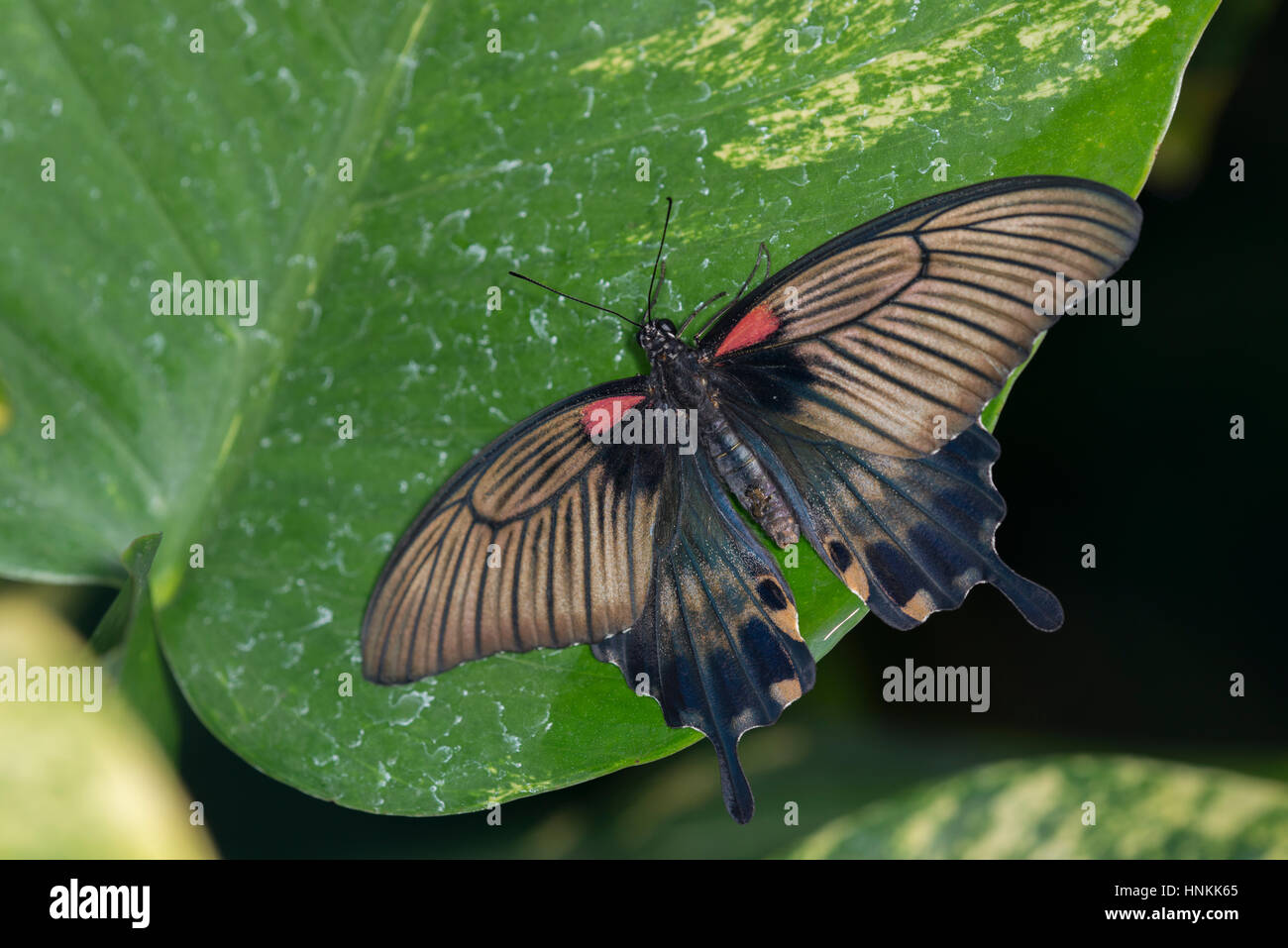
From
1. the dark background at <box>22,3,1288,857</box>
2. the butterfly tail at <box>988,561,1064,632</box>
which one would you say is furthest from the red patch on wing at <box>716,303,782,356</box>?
the dark background at <box>22,3,1288,857</box>

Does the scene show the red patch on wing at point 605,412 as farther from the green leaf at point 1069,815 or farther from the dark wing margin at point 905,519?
the green leaf at point 1069,815

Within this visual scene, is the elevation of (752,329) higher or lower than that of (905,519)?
higher

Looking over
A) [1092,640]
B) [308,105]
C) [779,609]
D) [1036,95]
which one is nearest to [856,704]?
[1092,640]

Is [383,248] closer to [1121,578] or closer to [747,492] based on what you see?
[747,492]

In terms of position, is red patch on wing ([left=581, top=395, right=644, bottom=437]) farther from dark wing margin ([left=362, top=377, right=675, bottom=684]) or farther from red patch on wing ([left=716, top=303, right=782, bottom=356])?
red patch on wing ([left=716, top=303, right=782, bottom=356])

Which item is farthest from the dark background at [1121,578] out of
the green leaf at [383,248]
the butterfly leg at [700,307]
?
the butterfly leg at [700,307]

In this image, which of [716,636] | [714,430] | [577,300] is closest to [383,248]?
[577,300]

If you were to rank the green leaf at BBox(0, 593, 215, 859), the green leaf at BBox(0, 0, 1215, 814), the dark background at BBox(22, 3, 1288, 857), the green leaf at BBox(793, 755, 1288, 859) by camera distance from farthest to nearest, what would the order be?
the dark background at BBox(22, 3, 1288, 857)
the green leaf at BBox(793, 755, 1288, 859)
the green leaf at BBox(0, 0, 1215, 814)
the green leaf at BBox(0, 593, 215, 859)
